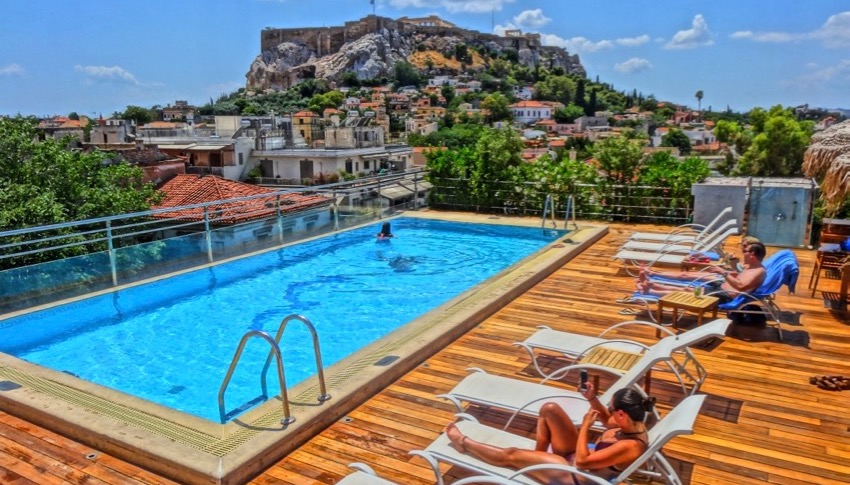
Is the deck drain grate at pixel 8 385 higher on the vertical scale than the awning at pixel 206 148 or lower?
lower

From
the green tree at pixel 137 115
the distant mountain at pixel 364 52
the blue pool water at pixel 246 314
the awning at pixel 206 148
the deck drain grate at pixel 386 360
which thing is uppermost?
the distant mountain at pixel 364 52

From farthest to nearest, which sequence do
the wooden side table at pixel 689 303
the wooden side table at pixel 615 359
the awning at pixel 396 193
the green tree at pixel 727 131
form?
the green tree at pixel 727 131
the awning at pixel 396 193
the wooden side table at pixel 689 303
the wooden side table at pixel 615 359

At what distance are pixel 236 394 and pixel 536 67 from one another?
166m

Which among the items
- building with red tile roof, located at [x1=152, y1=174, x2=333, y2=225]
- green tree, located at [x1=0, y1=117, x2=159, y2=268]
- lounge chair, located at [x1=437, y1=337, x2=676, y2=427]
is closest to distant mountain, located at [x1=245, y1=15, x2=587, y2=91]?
building with red tile roof, located at [x1=152, y1=174, x2=333, y2=225]

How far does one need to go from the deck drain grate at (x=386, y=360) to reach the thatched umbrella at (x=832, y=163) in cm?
559

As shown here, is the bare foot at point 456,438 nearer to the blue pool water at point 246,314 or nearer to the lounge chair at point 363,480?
the lounge chair at point 363,480

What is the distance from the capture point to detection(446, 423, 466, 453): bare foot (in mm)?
3079

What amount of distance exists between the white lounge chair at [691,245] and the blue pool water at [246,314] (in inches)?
99.4

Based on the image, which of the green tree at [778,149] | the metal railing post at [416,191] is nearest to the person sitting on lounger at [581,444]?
the metal railing post at [416,191]

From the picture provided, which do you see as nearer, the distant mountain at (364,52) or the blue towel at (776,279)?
the blue towel at (776,279)

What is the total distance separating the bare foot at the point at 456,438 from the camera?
10.1ft

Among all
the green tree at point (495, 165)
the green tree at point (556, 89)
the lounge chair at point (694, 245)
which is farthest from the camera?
the green tree at point (556, 89)

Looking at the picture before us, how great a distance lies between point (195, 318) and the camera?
7.59 meters

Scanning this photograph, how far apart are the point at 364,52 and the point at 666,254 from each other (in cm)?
13776
